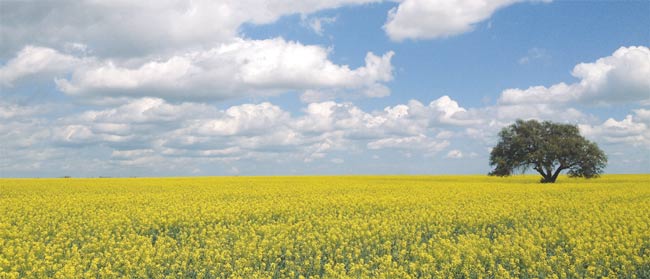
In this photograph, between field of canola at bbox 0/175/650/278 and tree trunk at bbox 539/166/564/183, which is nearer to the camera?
field of canola at bbox 0/175/650/278

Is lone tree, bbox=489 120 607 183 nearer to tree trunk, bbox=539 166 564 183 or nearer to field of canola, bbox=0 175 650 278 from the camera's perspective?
tree trunk, bbox=539 166 564 183

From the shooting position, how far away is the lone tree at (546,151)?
50344mm

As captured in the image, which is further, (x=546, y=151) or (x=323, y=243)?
(x=546, y=151)

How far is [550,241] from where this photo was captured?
43.5 feet

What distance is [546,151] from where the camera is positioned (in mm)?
50219

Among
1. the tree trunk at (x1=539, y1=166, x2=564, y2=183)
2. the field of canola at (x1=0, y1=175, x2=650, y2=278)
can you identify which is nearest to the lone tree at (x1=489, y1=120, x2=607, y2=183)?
the tree trunk at (x1=539, y1=166, x2=564, y2=183)

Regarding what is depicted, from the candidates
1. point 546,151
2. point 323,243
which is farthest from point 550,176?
point 323,243

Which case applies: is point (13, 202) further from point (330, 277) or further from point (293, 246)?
point (330, 277)

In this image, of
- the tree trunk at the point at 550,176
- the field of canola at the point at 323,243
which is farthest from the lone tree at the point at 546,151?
the field of canola at the point at 323,243

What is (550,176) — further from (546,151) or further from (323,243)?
(323,243)

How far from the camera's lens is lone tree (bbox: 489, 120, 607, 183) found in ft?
165

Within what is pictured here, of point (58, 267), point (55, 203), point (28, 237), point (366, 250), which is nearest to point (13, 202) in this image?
point (55, 203)

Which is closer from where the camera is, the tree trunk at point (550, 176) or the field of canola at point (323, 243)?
the field of canola at point (323, 243)

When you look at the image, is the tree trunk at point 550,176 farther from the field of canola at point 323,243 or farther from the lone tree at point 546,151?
the field of canola at point 323,243
